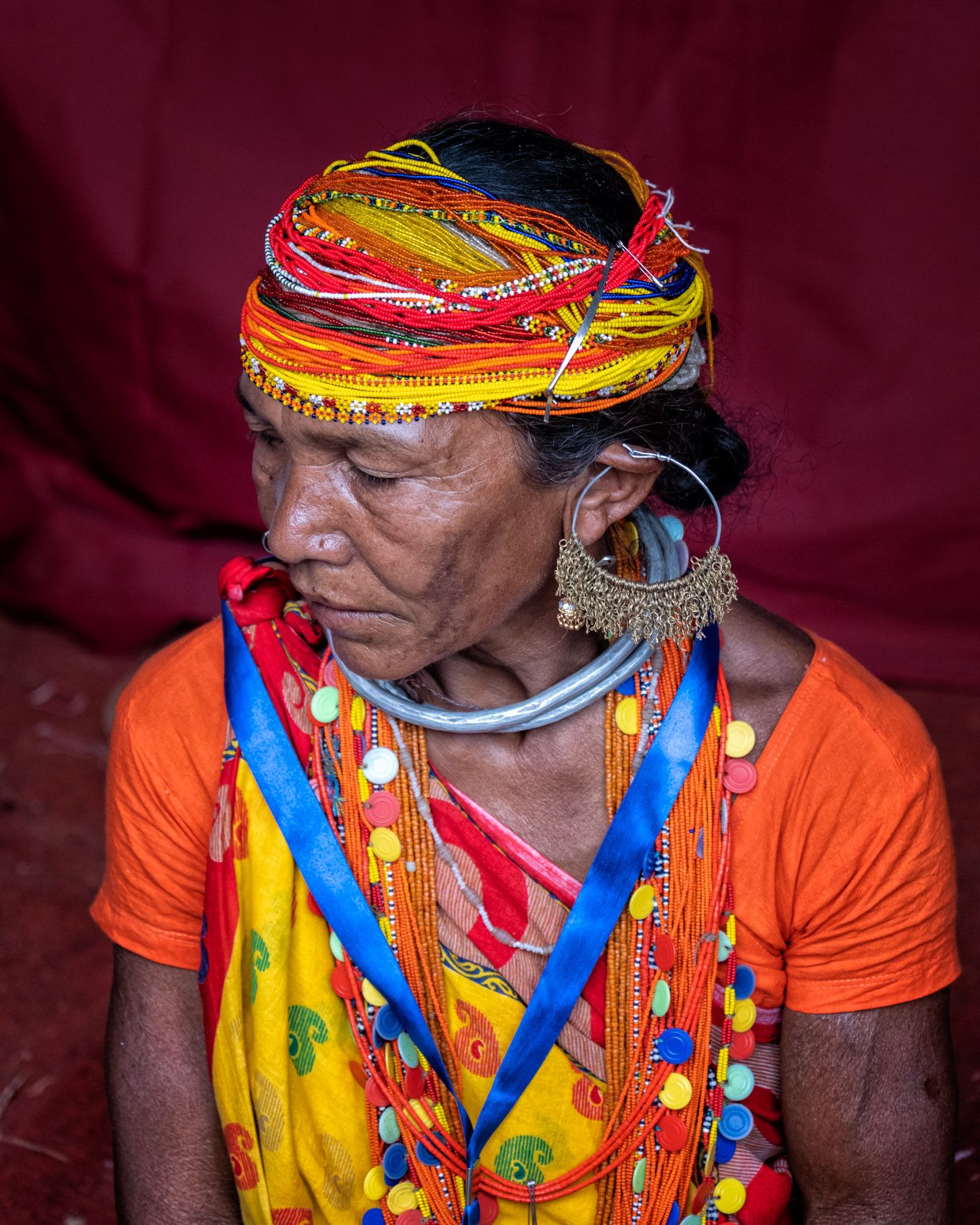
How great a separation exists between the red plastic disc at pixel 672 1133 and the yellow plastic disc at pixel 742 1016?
0.54 ft

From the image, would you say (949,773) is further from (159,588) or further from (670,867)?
(159,588)

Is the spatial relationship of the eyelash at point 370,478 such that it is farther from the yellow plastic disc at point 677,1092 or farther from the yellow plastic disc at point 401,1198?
the yellow plastic disc at point 401,1198

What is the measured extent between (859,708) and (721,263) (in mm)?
2156

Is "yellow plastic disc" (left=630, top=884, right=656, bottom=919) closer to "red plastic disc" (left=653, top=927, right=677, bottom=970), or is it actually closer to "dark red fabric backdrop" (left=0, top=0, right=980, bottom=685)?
"red plastic disc" (left=653, top=927, right=677, bottom=970)

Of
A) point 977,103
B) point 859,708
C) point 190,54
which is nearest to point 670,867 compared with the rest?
point 859,708

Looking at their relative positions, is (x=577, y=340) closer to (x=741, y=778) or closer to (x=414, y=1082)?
(x=741, y=778)

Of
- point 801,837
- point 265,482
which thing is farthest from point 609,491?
point 801,837

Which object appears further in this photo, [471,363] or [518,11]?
[518,11]

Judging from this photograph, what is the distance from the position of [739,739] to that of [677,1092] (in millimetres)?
537

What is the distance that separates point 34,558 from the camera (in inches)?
184

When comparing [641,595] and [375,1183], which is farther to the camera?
[375,1183]

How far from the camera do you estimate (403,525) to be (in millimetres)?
1788

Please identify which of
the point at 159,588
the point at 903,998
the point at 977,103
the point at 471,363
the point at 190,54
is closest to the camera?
the point at 471,363

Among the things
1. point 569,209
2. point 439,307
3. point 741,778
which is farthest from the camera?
point 741,778
